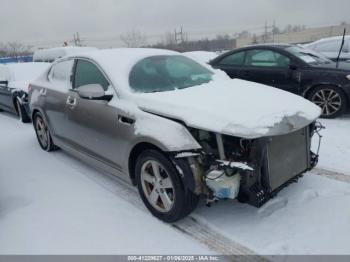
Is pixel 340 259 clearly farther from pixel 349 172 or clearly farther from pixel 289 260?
pixel 349 172

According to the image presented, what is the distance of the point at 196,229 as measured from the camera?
3.08 metres

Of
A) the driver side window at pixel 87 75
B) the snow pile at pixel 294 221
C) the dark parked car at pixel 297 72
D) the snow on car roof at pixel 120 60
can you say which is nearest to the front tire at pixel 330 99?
the dark parked car at pixel 297 72

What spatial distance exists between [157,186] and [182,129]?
658 mm

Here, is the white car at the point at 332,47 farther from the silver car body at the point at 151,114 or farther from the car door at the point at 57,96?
the car door at the point at 57,96

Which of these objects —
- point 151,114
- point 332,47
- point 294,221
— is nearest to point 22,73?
point 151,114

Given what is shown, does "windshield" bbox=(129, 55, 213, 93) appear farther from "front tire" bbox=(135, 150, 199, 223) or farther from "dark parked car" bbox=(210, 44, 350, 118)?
"dark parked car" bbox=(210, 44, 350, 118)

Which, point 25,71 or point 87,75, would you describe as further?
point 25,71

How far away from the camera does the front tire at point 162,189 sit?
115 inches

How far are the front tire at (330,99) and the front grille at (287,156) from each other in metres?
3.26

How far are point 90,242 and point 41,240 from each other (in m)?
0.49

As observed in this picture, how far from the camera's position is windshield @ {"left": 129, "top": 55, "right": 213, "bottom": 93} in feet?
11.9

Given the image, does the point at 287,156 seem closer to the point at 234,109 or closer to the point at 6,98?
the point at 234,109

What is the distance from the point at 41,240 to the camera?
304 centimetres

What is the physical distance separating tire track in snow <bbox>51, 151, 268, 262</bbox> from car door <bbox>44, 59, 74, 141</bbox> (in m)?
0.81
